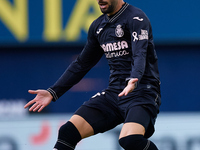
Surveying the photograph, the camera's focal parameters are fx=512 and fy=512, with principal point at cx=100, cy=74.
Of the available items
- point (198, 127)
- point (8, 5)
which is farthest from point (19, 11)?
point (198, 127)

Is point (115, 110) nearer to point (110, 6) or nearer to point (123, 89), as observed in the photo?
point (123, 89)

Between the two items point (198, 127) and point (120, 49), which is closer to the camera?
point (120, 49)

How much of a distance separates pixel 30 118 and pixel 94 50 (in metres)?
3.37

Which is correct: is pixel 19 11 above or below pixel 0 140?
above

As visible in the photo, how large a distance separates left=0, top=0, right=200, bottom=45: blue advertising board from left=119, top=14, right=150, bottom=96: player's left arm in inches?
144

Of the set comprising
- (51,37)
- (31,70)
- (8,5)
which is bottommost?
(31,70)

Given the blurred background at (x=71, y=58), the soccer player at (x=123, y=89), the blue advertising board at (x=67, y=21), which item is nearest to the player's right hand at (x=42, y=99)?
the soccer player at (x=123, y=89)

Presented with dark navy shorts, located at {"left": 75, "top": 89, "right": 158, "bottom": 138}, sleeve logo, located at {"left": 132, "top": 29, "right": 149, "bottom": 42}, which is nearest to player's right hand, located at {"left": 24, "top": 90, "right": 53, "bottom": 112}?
dark navy shorts, located at {"left": 75, "top": 89, "right": 158, "bottom": 138}

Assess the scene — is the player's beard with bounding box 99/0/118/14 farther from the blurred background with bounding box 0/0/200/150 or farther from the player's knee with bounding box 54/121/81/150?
the blurred background with bounding box 0/0/200/150

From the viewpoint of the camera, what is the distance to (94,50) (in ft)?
17.0

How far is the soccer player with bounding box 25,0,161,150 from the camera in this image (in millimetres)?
4578

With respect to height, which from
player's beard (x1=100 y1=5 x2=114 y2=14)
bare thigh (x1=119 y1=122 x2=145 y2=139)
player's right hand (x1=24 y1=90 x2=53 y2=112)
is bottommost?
bare thigh (x1=119 y1=122 x2=145 y2=139)

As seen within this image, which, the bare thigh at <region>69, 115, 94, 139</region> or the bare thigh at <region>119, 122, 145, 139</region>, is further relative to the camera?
the bare thigh at <region>69, 115, 94, 139</region>

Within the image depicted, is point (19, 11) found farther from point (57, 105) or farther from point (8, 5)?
point (57, 105)
